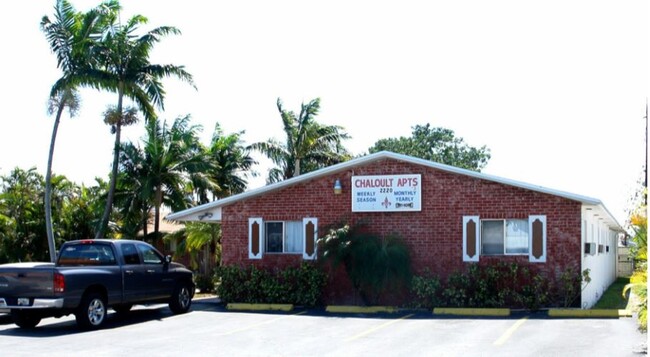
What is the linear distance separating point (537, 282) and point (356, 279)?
14.2ft

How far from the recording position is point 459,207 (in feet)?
64.5

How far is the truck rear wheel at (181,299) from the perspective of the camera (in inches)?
742

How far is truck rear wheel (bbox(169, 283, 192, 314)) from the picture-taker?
1886 cm

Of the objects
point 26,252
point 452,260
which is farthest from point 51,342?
point 26,252

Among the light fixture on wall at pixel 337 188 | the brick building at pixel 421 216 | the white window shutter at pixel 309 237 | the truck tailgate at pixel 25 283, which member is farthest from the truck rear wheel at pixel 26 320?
the light fixture on wall at pixel 337 188

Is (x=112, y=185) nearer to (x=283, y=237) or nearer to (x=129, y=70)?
(x=129, y=70)

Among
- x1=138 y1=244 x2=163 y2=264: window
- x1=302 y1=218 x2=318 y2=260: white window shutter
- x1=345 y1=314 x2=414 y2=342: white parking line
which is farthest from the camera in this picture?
x1=302 y1=218 x2=318 y2=260: white window shutter

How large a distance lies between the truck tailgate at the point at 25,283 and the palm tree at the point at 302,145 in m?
21.2

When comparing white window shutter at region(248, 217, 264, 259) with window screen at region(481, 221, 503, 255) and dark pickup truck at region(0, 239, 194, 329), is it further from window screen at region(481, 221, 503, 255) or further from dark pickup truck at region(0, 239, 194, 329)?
window screen at region(481, 221, 503, 255)

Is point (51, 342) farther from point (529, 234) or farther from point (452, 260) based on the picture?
point (529, 234)

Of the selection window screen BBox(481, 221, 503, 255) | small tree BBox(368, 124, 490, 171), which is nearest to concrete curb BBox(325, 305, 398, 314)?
window screen BBox(481, 221, 503, 255)

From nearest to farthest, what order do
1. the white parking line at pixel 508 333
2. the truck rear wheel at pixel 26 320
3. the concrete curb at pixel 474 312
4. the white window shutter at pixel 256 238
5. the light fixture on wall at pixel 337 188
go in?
the white parking line at pixel 508 333 < the truck rear wheel at pixel 26 320 < the concrete curb at pixel 474 312 < the light fixture on wall at pixel 337 188 < the white window shutter at pixel 256 238

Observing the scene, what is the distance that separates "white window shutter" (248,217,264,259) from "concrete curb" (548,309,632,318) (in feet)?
25.3

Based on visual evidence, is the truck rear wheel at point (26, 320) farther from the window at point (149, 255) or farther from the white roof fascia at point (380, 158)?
the white roof fascia at point (380, 158)
